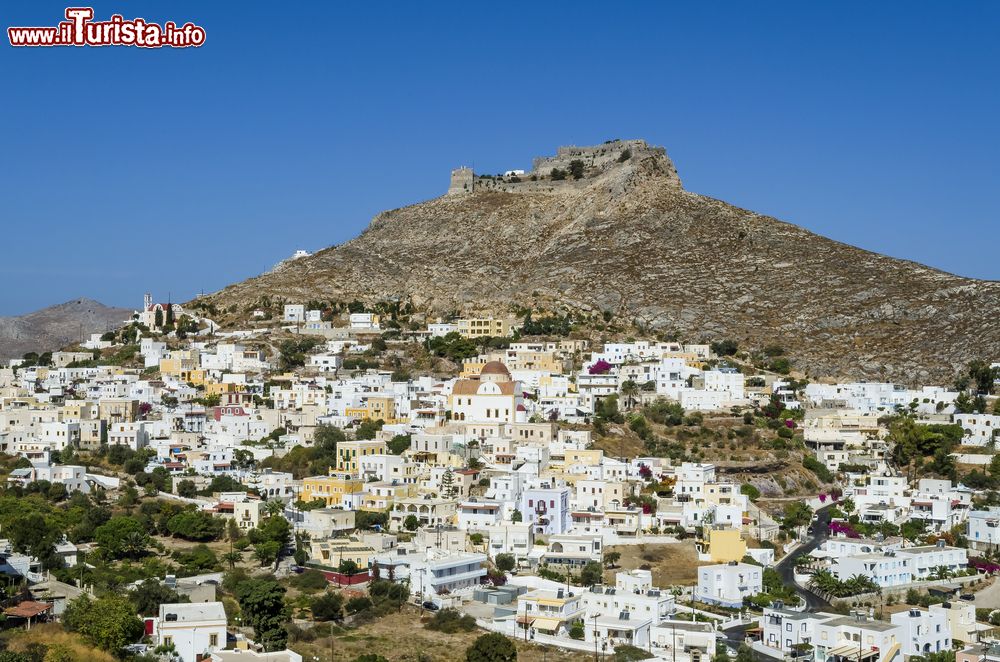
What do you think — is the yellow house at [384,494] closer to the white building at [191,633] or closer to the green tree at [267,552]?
the green tree at [267,552]

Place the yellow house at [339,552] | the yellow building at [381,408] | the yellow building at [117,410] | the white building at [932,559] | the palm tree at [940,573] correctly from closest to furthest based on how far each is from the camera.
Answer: the yellow house at [339,552] < the palm tree at [940,573] < the white building at [932,559] < the yellow building at [117,410] < the yellow building at [381,408]

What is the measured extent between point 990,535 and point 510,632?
1721cm

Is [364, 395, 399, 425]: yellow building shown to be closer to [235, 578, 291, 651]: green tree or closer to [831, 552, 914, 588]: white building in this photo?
[831, 552, 914, 588]: white building

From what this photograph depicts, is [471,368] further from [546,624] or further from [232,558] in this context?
[546,624]

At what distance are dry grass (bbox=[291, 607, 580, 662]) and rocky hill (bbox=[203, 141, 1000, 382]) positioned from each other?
36216 millimetres

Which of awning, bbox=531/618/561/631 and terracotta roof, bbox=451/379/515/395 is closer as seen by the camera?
awning, bbox=531/618/561/631

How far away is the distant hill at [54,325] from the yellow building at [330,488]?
9015cm

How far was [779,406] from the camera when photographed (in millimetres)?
53938

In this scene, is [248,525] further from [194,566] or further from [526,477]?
[526,477]

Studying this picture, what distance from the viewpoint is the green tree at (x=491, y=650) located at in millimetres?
27859

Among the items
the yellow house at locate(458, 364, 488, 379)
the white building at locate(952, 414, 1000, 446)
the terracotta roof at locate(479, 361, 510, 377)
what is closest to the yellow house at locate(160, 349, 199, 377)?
the yellow house at locate(458, 364, 488, 379)

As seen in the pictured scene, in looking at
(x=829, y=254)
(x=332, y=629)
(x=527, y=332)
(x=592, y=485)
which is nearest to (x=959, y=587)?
(x=592, y=485)

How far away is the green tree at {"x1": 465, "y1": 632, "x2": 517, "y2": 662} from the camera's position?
27.9 m

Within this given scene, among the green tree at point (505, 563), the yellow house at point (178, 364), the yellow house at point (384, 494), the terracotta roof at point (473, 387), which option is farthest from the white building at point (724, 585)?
the yellow house at point (178, 364)
